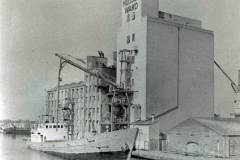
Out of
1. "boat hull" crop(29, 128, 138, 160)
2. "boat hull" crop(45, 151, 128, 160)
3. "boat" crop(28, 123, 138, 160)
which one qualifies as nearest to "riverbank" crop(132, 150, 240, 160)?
"boat" crop(28, 123, 138, 160)

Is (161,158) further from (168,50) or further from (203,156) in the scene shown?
(168,50)

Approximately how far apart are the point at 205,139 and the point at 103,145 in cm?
1082

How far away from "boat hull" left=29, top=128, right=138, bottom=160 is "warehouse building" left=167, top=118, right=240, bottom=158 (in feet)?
15.4

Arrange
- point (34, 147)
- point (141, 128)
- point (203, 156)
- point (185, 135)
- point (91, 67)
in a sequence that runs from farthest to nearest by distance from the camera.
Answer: point (91, 67) → point (34, 147) → point (141, 128) → point (185, 135) → point (203, 156)

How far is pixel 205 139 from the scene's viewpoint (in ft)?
109

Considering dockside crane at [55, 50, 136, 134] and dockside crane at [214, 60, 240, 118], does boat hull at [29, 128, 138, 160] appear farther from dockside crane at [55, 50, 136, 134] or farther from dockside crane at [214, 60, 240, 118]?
dockside crane at [214, 60, 240, 118]

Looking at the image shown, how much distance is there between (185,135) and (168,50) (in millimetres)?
14939

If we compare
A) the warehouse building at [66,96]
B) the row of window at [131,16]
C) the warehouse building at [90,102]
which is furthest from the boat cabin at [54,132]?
the row of window at [131,16]

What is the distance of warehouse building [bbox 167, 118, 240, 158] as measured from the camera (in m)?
31.7

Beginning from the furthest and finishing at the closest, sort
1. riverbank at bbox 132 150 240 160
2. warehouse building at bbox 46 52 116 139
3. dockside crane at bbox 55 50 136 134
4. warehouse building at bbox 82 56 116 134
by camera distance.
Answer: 1. warehouse building at bbox 82 56 116 134
2. warehouse building at bbox 46 52 116 139
3. dockside crane at bbox 55 50 136 134
4. riverbank at bbox 132 150 240 160

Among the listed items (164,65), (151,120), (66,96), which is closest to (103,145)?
(151,120)

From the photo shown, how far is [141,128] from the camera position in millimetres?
40219

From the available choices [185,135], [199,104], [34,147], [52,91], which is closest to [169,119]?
[199,104]

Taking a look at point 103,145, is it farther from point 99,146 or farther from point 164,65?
point 164,65
